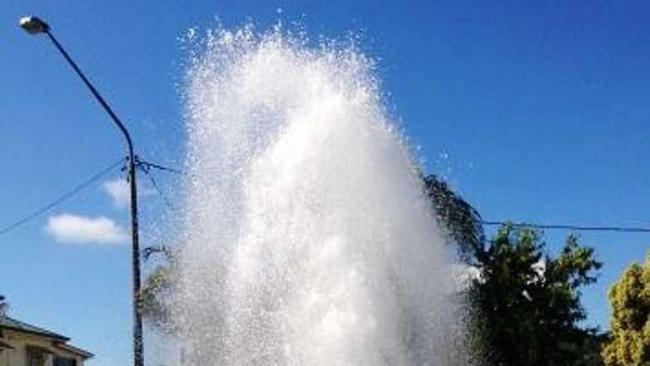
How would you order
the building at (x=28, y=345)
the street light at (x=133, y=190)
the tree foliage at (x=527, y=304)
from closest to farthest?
the street light at (x=133, y=190)
the tree foliage at (x=527, y=304)
the building at (x=28, y=345)

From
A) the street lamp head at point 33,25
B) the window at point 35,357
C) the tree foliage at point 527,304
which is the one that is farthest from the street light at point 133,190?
the window at point 35,357

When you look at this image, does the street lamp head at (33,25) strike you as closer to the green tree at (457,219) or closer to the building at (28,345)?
the green tree at (457,219)

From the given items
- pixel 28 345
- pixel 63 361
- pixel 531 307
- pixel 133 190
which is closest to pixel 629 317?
pixel 531 307

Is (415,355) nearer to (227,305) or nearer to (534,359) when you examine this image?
(227,305)

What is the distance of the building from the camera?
146 feet

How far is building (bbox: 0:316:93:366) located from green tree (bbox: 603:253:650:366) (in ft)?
77.4

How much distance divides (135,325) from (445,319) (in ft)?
28.6

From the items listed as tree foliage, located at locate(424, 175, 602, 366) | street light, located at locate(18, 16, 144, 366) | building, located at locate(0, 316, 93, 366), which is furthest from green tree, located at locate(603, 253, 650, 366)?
building, located at locate(0, 316, 93, 366)

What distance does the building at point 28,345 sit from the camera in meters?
44.6

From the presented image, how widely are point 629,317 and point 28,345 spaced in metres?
26.7

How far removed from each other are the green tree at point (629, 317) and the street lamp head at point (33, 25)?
782 inches

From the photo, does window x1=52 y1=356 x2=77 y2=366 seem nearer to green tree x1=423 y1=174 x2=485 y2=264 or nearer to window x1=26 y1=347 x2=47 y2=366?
window x1=26 y1=347 x2=47 y2=366

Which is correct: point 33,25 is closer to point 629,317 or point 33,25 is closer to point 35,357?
point 629,317

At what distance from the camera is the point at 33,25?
1938cm
